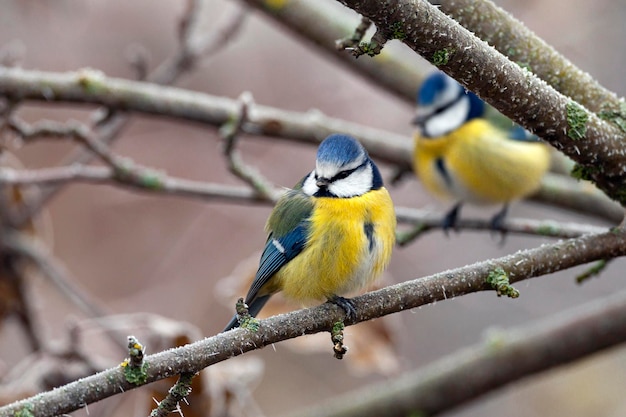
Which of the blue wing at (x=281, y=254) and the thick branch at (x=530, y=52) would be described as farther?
the blue wing at (x=281, y=254)

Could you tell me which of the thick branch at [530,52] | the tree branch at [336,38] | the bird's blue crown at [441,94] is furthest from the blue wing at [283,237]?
the bird's blue crown at [441,94]

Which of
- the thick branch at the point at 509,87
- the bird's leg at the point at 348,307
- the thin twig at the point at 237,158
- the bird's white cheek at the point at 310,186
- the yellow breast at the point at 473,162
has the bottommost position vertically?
the bird's leg at the point at 348,307

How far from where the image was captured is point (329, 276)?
2.06m

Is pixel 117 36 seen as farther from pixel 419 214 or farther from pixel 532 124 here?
pixel 532 124

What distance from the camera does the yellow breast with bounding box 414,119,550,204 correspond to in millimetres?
3455

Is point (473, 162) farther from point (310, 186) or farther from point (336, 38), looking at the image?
point (310, 186)

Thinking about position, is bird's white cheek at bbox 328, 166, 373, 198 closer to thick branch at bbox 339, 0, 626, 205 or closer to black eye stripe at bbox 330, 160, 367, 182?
black eye stripe at bbox 330, 160, 367, 182

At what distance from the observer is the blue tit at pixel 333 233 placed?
6.81 feet

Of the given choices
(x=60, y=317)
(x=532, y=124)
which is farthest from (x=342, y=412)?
(x=60, y=317)

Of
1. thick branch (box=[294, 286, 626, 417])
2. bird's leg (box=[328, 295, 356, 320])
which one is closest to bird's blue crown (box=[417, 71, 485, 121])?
thick branch (box=[294, 286, 626, 417])

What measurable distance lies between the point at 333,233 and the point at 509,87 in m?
0.74

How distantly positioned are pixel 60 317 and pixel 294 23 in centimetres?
251

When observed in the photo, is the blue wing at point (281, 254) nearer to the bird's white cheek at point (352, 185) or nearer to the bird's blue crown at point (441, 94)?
the bird's white cheek at point (352, 185)

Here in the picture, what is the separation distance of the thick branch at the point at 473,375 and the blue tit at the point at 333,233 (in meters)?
0.87
